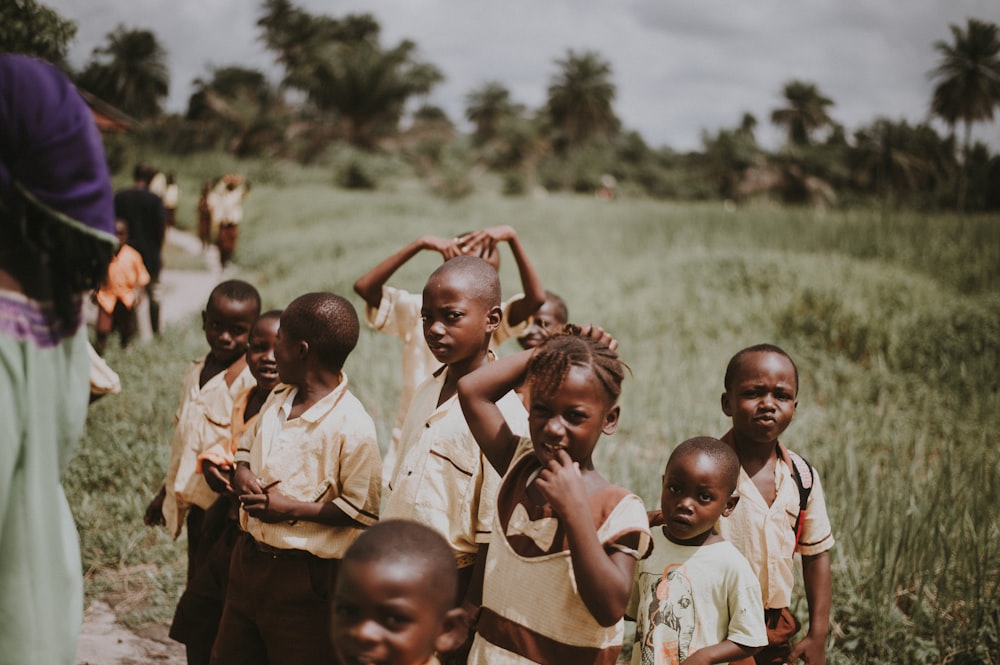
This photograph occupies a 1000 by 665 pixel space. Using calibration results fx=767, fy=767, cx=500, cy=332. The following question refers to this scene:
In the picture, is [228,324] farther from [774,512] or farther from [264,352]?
[774,512]

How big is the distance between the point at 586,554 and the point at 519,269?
1.64 meters

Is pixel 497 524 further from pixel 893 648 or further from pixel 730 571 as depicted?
pixel 893 648

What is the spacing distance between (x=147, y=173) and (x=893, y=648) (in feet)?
28.1

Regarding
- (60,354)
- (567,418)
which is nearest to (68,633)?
(60,354)

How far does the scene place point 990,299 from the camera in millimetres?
8953

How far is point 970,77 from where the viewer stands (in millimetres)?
45344

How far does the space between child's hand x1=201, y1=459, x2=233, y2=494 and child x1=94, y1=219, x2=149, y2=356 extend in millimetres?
745

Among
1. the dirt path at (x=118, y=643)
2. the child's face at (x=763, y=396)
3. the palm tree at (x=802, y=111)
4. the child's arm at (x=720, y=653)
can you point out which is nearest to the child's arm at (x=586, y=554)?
the child's arm at (x=720, y=653)

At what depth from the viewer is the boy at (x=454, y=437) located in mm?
2307

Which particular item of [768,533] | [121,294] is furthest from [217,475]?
[121,294]

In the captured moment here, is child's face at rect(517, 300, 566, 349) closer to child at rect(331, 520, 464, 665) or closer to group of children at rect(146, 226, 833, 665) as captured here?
group of children at rect(146, 226, 833, 665)

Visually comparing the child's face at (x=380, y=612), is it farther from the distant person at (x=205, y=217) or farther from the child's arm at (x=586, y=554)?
the distant person at (x=205, y=217)

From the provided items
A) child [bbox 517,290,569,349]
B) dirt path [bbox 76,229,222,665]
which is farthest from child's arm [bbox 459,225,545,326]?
dirt path [bbox 76,229,222,665]

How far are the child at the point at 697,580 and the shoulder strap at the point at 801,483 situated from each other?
340 mm
